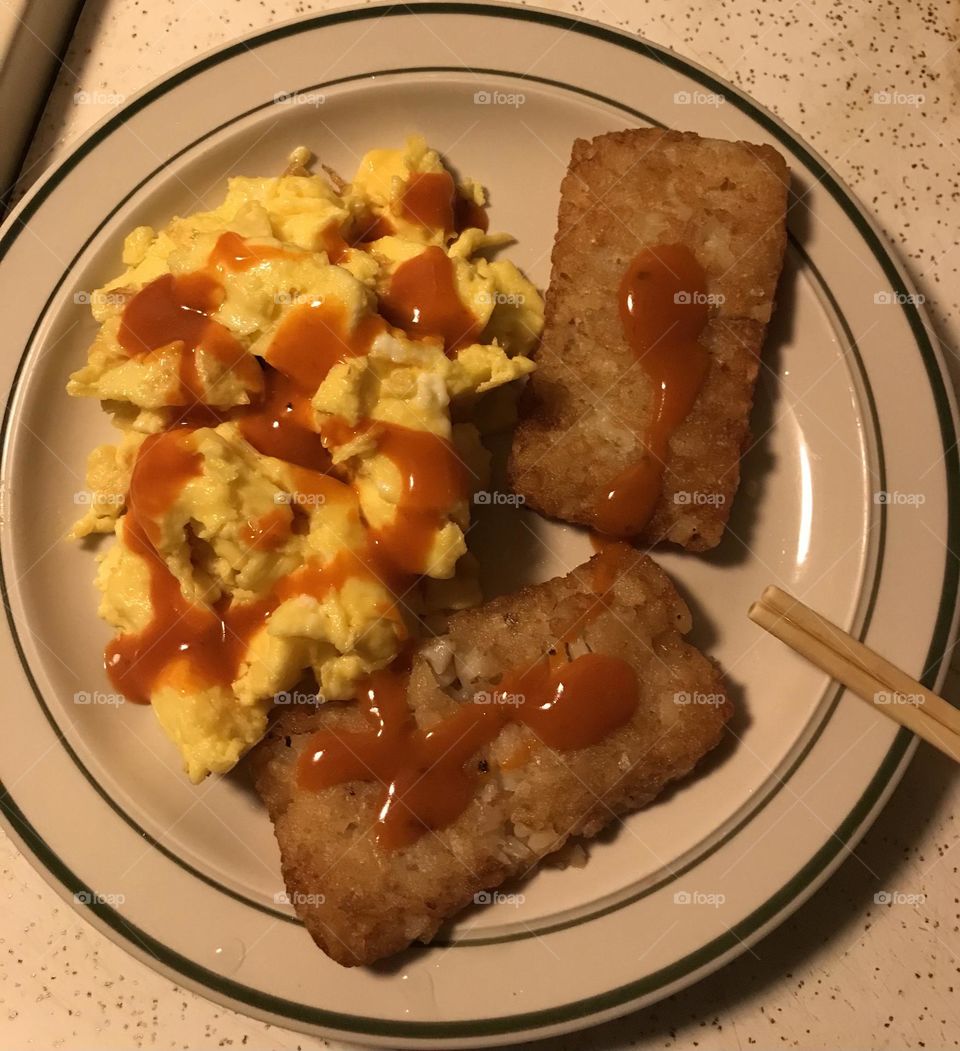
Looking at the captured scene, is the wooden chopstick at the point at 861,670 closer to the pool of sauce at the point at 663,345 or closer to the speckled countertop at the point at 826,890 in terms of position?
the speckled countertop at the point at 826,890

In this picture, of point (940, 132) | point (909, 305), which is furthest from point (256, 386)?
point (940, 132)

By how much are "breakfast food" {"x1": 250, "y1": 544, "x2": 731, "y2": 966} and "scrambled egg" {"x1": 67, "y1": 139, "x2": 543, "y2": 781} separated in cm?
15

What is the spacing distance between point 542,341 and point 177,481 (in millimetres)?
1008

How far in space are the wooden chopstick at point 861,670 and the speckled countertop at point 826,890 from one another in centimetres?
26

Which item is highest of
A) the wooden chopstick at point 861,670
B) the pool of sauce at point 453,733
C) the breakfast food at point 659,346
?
the breakfast food at point 659,346

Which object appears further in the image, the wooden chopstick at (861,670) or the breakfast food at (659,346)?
the breakfast food at (659,346)

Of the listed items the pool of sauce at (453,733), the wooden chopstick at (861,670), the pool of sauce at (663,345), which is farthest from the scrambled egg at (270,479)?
the wooden chopstick at (861,670)

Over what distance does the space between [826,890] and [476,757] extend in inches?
39.0

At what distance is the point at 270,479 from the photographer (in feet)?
6.45

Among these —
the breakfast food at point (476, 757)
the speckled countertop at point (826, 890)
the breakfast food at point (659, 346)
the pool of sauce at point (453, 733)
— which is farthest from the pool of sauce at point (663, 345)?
the speckled countertop at point (826, 890)

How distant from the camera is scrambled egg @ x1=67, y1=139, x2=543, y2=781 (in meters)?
1.93

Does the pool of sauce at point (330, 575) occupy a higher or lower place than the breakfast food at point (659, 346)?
lower

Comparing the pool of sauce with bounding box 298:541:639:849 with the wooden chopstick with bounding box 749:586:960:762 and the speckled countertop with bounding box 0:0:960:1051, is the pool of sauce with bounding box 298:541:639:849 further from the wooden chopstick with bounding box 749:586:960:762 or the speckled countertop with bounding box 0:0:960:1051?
the speckled countertop with bounding box 0:0:960:1051

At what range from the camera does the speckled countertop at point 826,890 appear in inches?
82.4
